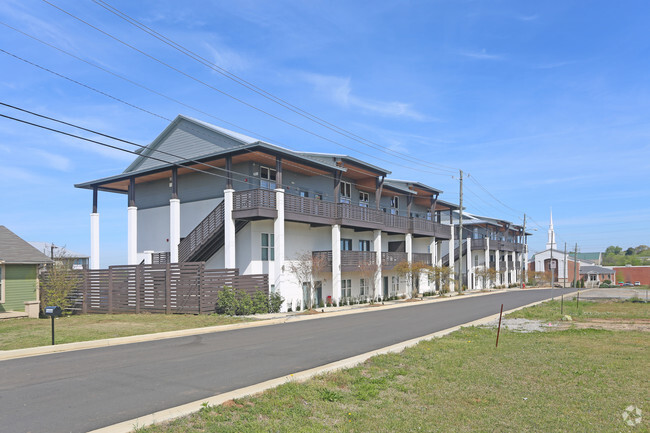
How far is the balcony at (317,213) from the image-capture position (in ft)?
84.7

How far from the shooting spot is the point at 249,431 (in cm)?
610

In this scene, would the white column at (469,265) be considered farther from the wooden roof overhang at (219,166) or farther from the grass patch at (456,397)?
the grass patch at (456,397)

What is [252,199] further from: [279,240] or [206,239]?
[206,239]

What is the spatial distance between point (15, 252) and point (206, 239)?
9716 mm

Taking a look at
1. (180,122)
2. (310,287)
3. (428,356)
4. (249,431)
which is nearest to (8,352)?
(249,431)

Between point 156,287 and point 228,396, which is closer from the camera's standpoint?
point 228,396

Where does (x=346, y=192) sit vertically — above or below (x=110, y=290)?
above

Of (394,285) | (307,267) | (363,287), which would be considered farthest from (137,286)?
(394,285)

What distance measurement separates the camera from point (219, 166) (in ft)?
96.3

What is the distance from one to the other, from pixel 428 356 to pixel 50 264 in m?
22.3

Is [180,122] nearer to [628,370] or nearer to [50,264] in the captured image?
[50,264]

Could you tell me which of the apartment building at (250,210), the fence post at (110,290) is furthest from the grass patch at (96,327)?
the apartment building at (250,210)

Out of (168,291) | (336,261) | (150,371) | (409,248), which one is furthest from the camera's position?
(409,248)

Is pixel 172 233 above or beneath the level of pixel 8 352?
above
